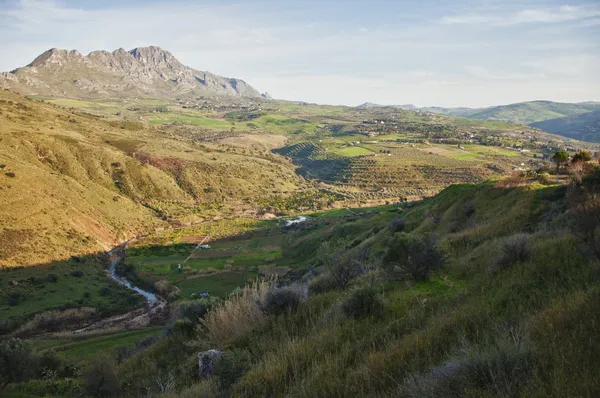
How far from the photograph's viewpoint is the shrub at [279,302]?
29.8ft

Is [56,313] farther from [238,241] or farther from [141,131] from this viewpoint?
[141,131]

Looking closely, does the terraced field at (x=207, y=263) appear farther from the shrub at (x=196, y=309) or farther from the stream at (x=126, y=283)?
the shrub at (x=196, y=309)

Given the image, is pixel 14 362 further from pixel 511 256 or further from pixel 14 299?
pixel 14 299

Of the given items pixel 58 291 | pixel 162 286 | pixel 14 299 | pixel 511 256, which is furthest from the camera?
pixel 162 286

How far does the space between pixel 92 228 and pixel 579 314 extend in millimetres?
79502

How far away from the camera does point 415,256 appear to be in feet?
37.2

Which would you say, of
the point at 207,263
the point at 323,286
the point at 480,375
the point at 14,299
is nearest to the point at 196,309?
the point at 323,286

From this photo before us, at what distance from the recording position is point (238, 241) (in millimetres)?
75938

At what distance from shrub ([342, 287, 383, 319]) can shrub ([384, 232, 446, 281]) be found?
367 centimetres

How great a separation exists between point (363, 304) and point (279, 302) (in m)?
2.30

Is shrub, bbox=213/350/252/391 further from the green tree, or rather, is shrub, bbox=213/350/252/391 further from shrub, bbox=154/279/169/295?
shrub, bbox=154/279/169/295

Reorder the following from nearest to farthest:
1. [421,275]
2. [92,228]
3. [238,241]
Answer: [421,275] → [92,228] → [238,241]

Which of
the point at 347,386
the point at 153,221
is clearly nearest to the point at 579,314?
the point at 347,386

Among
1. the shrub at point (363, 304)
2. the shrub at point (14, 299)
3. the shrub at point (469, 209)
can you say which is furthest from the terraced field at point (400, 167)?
the shrub at point (363, 304)
